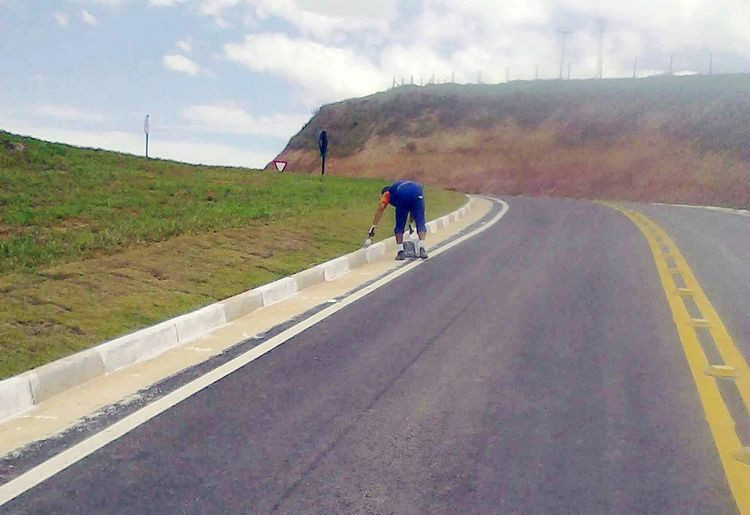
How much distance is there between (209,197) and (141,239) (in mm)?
8262

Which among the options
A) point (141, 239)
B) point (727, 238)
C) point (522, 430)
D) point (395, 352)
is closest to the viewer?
point (522, 430)

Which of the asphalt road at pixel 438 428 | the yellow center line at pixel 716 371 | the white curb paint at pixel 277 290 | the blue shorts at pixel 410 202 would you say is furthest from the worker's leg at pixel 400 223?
the asphalt road at pixel 438 428

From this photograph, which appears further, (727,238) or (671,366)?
(727,238)

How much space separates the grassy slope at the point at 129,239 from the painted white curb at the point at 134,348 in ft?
0.73

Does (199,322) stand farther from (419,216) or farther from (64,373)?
(419,216)

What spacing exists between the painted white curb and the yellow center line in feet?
13.7

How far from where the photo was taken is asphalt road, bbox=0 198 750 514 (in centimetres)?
428

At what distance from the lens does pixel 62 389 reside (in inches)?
239

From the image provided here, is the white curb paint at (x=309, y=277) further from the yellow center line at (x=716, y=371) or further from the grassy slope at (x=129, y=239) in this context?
the yellow center line at (x=716, y=371)

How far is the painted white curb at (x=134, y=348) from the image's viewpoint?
5.70 meters

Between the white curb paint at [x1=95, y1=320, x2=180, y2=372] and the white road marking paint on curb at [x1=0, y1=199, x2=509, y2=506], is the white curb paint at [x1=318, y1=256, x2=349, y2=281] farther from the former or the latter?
the white curb paint at [x1=95, y1=320, x2=180, y2=372]

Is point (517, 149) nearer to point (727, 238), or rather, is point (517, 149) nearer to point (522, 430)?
point (727, 238)

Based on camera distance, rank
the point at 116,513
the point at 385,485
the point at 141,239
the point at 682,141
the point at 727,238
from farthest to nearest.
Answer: the point at 682,141 < the point at 727,238 < the point at 141,239 < the point at 385,485 < the point at 116,513

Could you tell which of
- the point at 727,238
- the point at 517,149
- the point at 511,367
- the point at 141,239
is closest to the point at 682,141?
the point at 517,149
